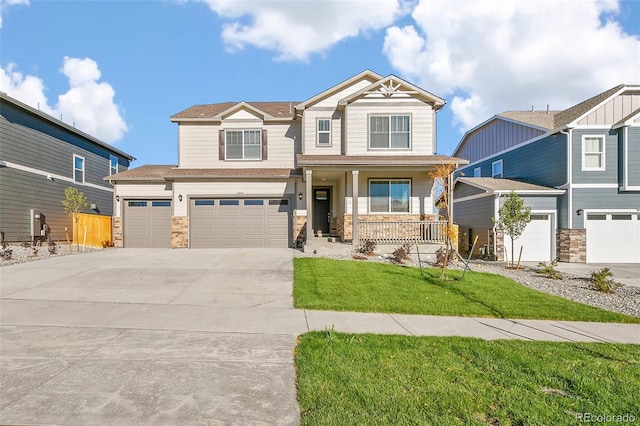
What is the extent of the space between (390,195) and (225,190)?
7458 millimetres

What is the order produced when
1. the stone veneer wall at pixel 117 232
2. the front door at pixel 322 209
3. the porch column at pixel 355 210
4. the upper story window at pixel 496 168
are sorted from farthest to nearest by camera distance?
the upper story window at pixel 496 168 → the front door at pixel 322 209 → the stone veneer wall at pixel 117 232 → the porch column at pixel 355 210

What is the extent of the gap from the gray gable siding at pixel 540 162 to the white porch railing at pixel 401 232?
6.44 m

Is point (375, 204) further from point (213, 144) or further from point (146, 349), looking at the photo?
point (146, 349)

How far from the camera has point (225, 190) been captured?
588 inches

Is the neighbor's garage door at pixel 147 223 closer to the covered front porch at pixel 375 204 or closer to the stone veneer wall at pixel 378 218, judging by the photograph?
the covered front porch at pixel 375 204

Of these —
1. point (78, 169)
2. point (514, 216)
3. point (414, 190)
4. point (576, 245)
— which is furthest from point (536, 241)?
point (78, 169)

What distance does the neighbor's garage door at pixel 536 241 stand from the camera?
14633 millimetres

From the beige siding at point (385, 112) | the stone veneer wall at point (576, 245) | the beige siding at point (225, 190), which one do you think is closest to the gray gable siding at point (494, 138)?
the stone veneer wall at point (576, 245)

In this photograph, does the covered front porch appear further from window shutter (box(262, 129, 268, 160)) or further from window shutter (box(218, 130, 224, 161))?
window shutter (box(218, 130, 224, 161))

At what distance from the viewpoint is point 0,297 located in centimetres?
655

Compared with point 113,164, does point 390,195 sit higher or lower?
lower

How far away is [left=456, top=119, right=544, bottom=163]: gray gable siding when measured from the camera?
17.6 meters

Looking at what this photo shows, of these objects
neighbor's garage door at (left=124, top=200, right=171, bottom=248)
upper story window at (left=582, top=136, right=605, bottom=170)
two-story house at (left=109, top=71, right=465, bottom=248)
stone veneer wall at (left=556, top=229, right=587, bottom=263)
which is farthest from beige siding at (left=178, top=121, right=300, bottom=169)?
upper story window at (left=582, top=136, right=605, bottom=170)

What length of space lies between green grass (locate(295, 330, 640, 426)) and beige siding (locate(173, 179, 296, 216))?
35.7 ft
